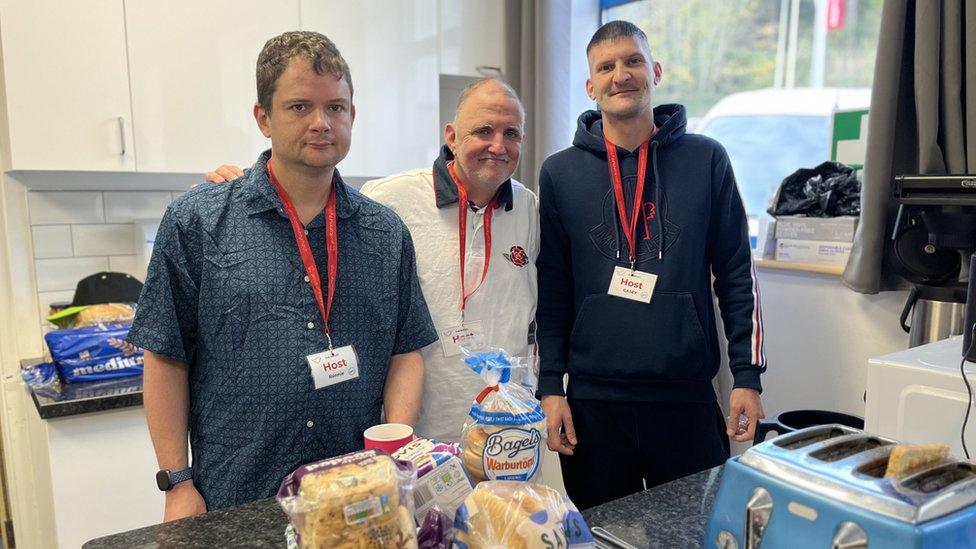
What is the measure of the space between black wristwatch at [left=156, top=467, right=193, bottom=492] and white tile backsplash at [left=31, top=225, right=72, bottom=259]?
1.63 meters

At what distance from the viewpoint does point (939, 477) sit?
0.75m

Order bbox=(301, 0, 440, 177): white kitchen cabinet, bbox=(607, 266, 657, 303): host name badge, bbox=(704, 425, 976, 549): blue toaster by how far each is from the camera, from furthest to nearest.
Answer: bbox=(301, 0, 440, 177): white kitchen cabinet
bbox=(607, 266, 657, 303): host name badge
bbox=(704, 425, 976, 549): blue toaster

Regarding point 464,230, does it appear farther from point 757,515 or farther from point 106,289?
point 106,289

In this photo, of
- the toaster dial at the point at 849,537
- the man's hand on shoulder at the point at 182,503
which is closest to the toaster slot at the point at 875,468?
the toaster dial at the point at 849,537

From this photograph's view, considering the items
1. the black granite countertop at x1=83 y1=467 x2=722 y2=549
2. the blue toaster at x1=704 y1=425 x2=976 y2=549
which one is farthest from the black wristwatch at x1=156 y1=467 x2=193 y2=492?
the blue toaster at x1=704 y1=425 x2=976 y2=549

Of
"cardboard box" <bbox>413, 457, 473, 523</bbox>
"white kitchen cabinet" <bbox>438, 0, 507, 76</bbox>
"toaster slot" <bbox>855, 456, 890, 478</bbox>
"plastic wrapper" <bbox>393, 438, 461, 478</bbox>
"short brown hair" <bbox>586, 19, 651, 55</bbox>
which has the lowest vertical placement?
"cardboard box" <bbox>413, 457, 473, 523</bbox>

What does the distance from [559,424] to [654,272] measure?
0.44 m

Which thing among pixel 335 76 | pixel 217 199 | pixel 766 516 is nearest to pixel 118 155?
pixel 217 199

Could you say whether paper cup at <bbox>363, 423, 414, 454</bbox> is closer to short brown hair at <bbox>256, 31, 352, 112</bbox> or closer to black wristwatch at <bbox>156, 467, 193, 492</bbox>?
black wristwatch at <bbox>156, 467, 193, 492</bbox>

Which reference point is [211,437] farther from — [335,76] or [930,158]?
[930,158]

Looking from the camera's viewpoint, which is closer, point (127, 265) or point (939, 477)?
point (939, 477)

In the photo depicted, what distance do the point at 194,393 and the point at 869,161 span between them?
1.85 m

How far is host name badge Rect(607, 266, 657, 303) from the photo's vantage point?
1.61 meters

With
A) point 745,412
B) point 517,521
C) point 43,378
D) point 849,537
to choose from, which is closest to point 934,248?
point 745,412
